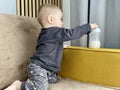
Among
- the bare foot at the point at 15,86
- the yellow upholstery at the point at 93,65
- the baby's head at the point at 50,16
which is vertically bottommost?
the bare foot at the point at 15,86

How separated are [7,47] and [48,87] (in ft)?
0.97

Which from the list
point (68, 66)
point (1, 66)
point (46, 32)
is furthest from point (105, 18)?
point (1, 66)

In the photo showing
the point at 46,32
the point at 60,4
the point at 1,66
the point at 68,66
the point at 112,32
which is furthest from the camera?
the point at 60,4

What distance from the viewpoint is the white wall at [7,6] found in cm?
149

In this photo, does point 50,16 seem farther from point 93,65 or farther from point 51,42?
point 93,65

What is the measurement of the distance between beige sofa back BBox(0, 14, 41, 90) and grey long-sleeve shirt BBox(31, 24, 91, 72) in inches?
3.1

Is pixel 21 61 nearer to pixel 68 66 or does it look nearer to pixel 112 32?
pixel 68 66

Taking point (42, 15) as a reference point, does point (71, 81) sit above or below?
below

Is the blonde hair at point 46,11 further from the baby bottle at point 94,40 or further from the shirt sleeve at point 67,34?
the baby bottle at point 94,40

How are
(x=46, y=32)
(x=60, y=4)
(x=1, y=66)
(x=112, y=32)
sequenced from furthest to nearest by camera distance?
(x=60, y=4) < (x=112, y=32) < (x=46, y=32) < (x=1, y=66)

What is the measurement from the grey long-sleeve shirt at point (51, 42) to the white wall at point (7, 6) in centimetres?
49

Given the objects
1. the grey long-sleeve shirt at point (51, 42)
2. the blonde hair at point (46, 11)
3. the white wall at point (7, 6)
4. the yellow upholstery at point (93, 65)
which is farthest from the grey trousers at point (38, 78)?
the white wall at point (7, 6)

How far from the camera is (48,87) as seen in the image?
1089 millimetres

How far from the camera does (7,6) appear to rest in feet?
5.00
